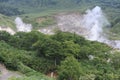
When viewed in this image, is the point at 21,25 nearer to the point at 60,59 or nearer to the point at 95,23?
the point at 95,23

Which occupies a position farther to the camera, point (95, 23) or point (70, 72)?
point (95, 23)

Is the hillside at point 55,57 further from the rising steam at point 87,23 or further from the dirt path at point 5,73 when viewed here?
the rising steam at point 87,23

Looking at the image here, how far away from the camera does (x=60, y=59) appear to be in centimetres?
3631

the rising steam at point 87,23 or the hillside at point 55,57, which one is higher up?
the rising steam at point 87,23

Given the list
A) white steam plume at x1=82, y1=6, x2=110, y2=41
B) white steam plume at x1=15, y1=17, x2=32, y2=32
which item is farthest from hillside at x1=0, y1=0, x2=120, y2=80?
white steam plume at x1=15, y1=17, x2=32, y2=32

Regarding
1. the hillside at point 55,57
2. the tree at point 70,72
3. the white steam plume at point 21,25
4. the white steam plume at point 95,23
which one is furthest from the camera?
the white steam plume at point 21,25

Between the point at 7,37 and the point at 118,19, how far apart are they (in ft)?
240

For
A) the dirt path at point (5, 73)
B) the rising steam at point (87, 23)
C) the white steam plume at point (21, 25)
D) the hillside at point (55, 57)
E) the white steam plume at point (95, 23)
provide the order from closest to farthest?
the dirt path at point (5, 73)
the hillside at point (55, 57)
the white steam plume at point (95, 23)
the rising steam at point (87, 23)
the white steam plume at point (21, 25)

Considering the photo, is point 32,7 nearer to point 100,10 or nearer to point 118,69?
point 100,10

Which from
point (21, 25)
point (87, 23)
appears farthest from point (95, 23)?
point (21, 25)

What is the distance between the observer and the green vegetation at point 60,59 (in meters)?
30.5

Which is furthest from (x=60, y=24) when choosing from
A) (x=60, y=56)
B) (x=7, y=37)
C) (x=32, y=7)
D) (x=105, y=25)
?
(x=60, y=56)

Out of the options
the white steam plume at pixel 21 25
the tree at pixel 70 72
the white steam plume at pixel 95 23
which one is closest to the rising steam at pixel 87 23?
the white steam plume at pixel 95 23

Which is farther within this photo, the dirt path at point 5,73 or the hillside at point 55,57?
the hillside at point 55,57
